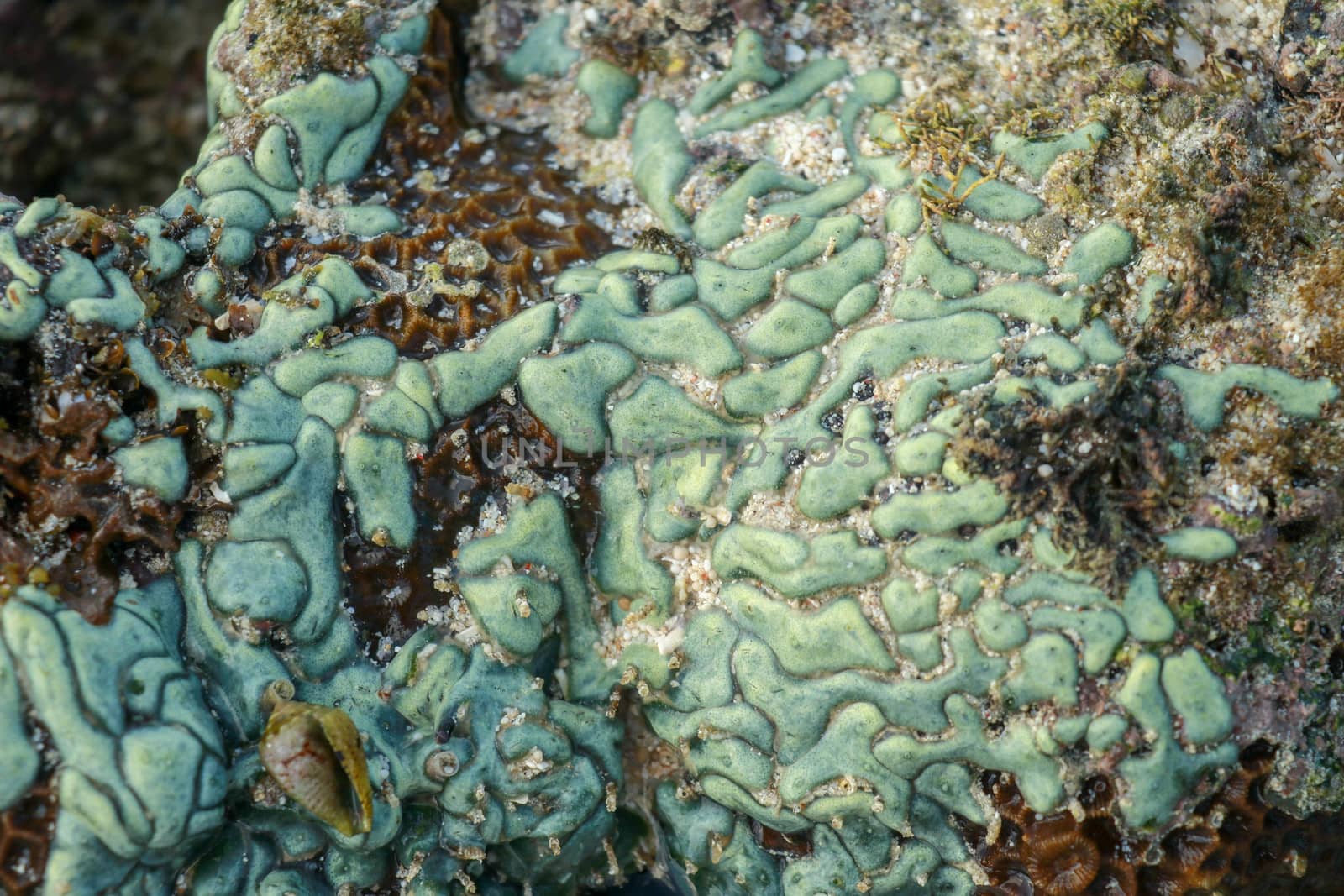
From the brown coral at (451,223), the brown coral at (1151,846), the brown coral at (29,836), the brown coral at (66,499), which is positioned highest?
the brown coral at (451,223)

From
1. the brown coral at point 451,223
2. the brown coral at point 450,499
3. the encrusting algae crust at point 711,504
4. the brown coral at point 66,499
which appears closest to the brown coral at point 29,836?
the encrusting algae crust at point 711,504

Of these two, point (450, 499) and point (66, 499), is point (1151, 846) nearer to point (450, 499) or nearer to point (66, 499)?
point (450, 499)

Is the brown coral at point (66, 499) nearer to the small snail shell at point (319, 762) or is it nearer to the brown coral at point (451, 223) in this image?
the small snail shell at point (319, 762)

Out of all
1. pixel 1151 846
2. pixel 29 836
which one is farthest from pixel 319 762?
pixel 1151 846

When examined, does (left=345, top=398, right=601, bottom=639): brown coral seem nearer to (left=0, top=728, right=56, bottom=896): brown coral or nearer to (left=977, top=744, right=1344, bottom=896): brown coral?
(left=0, top=728, right=56, bottom=896): brown coral

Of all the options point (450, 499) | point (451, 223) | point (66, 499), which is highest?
point (451, 223)

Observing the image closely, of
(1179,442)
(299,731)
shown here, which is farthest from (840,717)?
(299,731)
